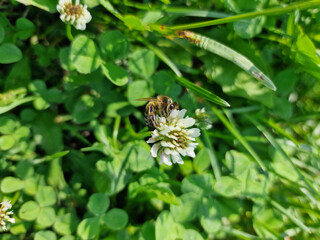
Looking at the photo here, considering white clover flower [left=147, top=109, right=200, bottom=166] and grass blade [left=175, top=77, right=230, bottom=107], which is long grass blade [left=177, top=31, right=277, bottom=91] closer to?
grass blade [left=175, top=77, right=230, bottom=107]

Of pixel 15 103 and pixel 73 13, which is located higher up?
pixel 73 13

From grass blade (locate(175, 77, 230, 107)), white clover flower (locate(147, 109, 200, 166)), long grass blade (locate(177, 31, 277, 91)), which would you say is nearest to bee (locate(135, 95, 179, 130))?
white clover flower (locate(147, 109, 200, 166))

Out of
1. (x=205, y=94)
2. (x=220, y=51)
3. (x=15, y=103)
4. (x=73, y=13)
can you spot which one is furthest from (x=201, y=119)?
(x=15, y=103)

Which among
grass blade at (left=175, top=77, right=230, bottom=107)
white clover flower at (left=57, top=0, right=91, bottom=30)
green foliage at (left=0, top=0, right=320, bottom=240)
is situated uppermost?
white clover flower at (left=57, top=0, right=91, bottom=30)

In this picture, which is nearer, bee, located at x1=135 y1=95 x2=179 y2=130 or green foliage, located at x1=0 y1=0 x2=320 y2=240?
bee, located at x1=135 y1=95 x2=179 y2=130

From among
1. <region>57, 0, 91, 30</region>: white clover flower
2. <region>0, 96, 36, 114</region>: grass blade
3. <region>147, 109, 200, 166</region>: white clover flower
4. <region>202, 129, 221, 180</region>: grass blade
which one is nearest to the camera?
<region>147, 109, 200, 166</region>: white clover flower

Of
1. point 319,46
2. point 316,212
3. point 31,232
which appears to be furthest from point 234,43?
point 31,232

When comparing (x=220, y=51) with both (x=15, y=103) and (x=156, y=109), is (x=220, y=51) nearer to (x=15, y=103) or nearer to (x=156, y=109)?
(x=156, y=109)
